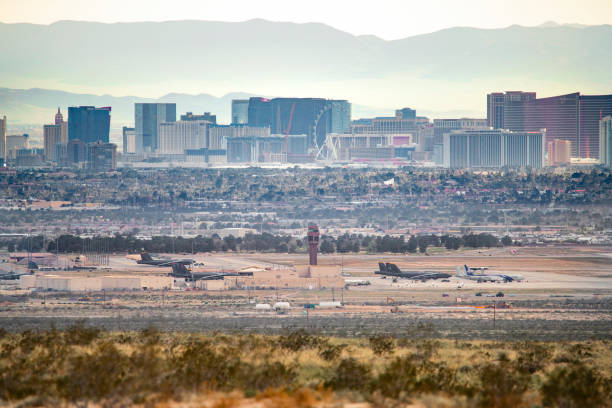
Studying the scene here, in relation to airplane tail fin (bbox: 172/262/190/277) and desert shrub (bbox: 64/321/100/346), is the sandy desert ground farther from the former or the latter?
desert shrub (bbox: 64/321/100/346)

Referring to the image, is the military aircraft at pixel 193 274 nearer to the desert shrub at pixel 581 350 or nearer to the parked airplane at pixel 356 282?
the parked airplane at pixel 356 282

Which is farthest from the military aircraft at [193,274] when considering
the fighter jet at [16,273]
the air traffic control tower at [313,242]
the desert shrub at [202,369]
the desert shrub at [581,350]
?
the desert shrub at [202,369]

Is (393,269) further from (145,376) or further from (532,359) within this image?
(145,376)

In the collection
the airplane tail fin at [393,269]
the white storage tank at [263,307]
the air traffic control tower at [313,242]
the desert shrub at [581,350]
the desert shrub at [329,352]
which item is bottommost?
the white storage tank at [263,307]

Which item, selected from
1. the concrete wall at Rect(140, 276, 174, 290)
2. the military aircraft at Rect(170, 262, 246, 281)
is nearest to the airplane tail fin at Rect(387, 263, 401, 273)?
the military aircraft at Rect(170, 262, 246, 281)

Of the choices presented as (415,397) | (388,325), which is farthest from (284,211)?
(415,397)

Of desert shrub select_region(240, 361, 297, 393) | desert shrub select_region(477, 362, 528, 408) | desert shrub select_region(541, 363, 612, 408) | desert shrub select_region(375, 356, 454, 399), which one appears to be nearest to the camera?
desert shrub select_region(477, 362, 528, 408)
